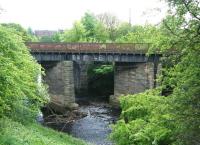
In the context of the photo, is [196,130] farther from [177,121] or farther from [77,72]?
[77,72]

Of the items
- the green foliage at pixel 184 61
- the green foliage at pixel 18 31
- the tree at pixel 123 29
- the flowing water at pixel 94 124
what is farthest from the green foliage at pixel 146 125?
the tree at pixel 123 29

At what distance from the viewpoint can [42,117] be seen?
47.0 m

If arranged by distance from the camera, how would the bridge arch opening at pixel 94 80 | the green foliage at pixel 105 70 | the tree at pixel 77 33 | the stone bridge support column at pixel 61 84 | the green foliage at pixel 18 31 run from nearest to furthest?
the green foliage at pixel 18 31 → the stone bridge support column at pixel 61 84 → the bridge arch opening at pixel 94 80 → the green foliage at pixel 105 70 → the tree at pixel 77 33

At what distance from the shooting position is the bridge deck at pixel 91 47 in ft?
171

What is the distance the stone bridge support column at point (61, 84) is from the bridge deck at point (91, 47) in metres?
1.89

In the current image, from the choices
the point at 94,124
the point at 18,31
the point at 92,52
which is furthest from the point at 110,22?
the point at 18,31

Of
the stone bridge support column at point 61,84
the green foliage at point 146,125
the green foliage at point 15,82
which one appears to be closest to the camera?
the green foliage at point 146,125

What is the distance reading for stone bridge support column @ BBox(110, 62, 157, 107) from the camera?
52344 millimetres

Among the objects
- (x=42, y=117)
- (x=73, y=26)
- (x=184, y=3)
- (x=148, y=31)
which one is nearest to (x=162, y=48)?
(x=148, y=31)

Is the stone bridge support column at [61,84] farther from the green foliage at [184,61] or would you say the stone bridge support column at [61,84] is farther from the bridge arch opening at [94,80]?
the green foliage at [184,61]

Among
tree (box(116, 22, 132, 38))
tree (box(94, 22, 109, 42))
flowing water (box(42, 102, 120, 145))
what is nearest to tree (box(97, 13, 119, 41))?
tree (box(116, 22, 132, 38))

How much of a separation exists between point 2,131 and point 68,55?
36.2m

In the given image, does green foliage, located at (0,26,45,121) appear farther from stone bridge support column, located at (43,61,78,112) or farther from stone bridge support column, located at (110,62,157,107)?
stone bridge support column, located at (110,62,157,107)

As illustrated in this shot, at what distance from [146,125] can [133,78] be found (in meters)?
33.1
